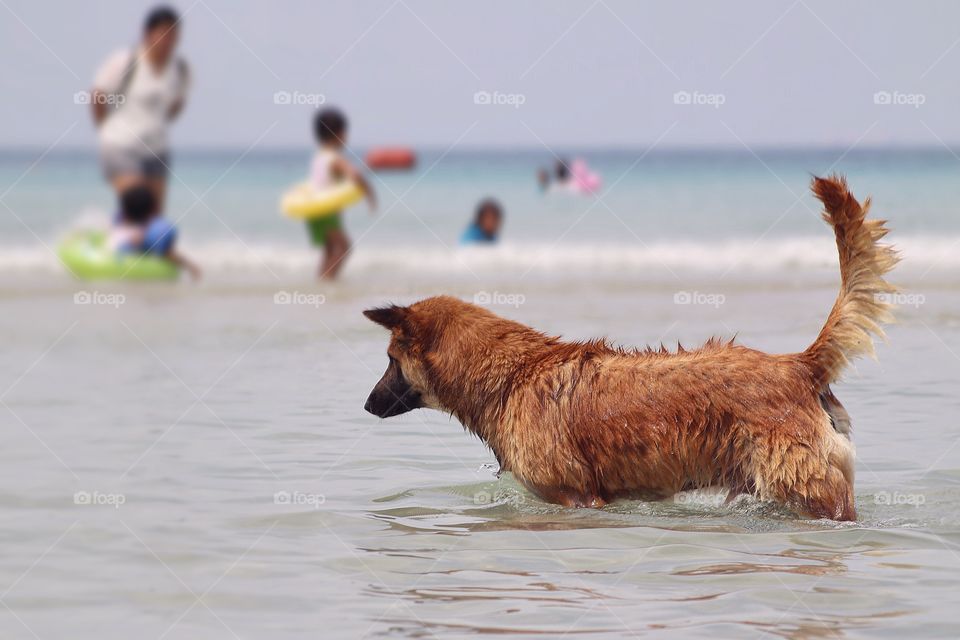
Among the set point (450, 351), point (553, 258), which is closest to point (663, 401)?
point (450, 351)

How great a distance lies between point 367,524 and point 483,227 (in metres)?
15.4

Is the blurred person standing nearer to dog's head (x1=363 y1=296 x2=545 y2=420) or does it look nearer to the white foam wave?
the white foam wave

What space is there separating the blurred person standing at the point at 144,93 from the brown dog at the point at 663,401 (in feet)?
32.9

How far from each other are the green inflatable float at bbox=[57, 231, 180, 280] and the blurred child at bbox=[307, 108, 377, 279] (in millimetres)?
2148

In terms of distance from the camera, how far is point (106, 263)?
16938 millimetres

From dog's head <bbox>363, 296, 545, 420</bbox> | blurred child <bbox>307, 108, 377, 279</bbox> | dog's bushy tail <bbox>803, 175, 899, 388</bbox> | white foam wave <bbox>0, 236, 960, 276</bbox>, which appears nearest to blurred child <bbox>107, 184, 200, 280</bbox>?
blurred child <bbox>307, 108, 377, 279</bbox>

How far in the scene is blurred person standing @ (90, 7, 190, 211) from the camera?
15.8 meters

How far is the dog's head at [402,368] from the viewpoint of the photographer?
6.94 metres

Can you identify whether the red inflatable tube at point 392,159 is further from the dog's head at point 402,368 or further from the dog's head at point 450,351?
the dog's head at point 450,351

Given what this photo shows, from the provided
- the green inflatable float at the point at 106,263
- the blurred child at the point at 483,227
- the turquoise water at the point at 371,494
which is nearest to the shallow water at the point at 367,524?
the turquoise water at the point at 371,494

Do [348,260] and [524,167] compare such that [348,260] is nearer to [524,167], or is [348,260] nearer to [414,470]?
[414,470]

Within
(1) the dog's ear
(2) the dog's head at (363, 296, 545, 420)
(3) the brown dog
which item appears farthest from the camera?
(1) the dog's ear

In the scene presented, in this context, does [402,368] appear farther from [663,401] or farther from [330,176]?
[330,176]

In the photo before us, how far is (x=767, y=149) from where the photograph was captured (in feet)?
292
